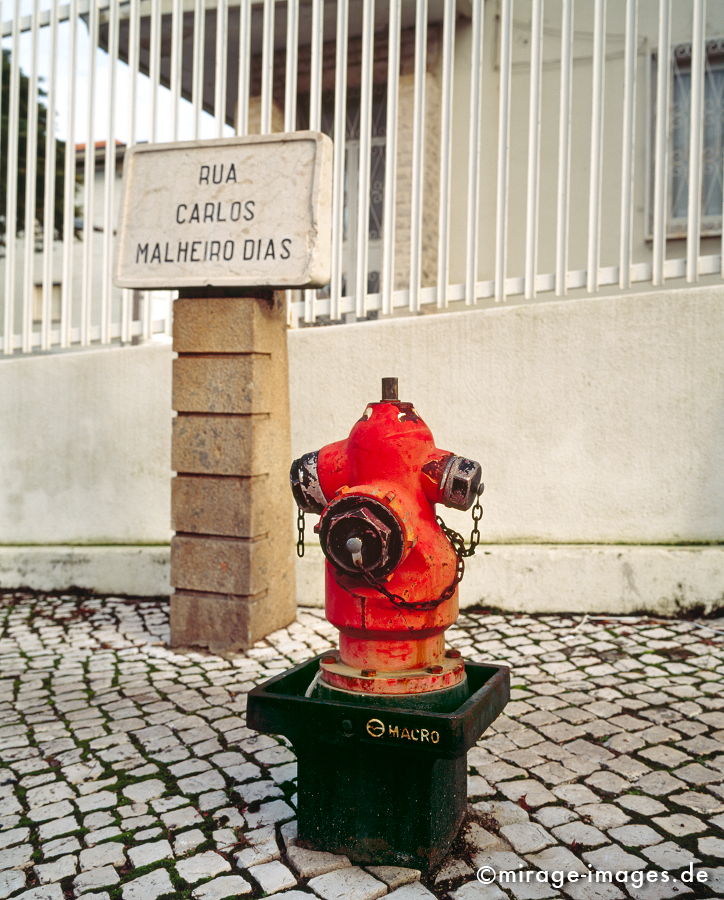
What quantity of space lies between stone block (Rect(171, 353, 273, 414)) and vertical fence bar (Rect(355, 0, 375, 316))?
4.16 feet

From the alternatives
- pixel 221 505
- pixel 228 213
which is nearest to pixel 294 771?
pixel 221 505

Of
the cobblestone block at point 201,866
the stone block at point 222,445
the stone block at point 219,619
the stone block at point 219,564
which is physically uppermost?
the stone block at point 222,445

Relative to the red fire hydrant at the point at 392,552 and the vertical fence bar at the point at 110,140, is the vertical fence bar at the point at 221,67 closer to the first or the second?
the vertical fence bar at the point at 110,140

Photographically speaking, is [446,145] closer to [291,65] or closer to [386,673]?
[291,65]

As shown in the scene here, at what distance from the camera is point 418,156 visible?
6.00 meters

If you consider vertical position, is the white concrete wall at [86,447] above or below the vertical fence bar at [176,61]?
below

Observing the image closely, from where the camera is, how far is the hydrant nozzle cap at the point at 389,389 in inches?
109

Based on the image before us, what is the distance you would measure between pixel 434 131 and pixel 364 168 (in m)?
2.66

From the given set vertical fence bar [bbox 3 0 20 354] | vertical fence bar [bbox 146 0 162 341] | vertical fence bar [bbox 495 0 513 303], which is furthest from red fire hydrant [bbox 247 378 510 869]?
vertical fence bar [bbox 3 0 20 354]

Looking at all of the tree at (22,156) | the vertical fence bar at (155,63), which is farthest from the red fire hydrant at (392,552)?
the tree at (22,156)

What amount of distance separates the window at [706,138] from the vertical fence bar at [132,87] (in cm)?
457

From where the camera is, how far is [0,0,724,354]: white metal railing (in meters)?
5.73

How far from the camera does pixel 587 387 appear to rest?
5.62m

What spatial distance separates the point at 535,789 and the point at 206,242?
10.9 feet
